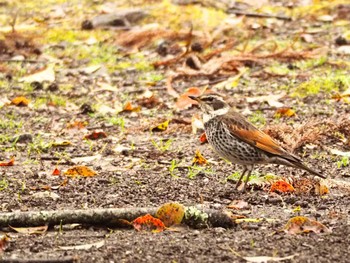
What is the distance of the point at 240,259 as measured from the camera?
4449 mm

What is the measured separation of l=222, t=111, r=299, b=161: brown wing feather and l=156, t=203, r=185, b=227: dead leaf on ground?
1.39m

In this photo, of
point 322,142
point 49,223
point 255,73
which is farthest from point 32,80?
point 49,223

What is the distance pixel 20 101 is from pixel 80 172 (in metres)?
3.16

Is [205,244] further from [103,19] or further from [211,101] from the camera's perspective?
[103,19]

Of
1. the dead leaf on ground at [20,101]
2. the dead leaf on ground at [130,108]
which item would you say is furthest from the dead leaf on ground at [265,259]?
the dead leaf on ground at [20,101]

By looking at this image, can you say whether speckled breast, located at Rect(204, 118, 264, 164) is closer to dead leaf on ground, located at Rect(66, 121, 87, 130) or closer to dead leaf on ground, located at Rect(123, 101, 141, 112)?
dead leaf on ground, located at Rect(66, 121, 87, 130)

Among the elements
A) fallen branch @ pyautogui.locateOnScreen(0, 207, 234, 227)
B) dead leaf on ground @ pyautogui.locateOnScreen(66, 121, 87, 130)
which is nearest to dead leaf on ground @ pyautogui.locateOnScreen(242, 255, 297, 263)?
fallen branch @ pyautogui.locateOnScreen(0, 207, 234, 227)

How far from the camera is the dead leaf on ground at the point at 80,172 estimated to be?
685cm

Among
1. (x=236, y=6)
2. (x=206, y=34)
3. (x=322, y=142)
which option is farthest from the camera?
(x=236, y=6)

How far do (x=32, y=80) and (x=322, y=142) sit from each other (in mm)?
4395

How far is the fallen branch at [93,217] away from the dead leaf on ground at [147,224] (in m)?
0.06

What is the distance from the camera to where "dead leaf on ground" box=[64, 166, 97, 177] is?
685cm

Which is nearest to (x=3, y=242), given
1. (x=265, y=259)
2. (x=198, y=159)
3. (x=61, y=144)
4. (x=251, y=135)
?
(x=265, y=259)

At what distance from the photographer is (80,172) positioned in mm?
6867
